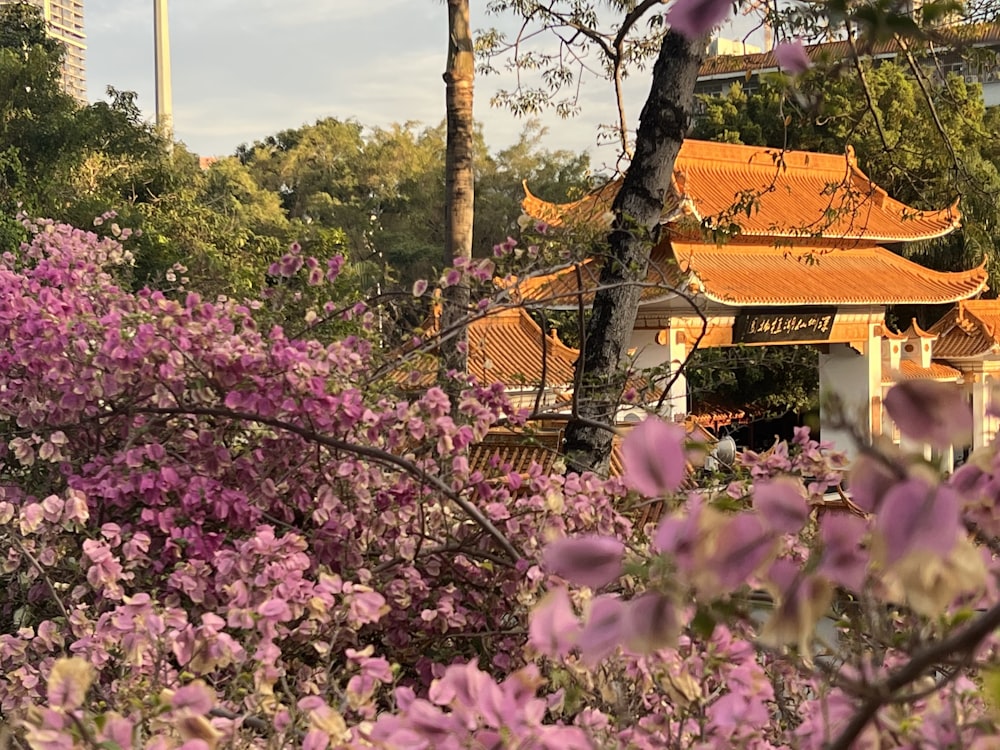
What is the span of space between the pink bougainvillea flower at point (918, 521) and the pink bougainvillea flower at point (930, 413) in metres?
0.03

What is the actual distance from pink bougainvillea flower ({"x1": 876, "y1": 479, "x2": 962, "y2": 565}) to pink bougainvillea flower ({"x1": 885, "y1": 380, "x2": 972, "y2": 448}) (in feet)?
0.11

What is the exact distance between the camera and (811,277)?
10695 millimetres

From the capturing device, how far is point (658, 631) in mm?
427

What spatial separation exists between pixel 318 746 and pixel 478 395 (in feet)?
3.59

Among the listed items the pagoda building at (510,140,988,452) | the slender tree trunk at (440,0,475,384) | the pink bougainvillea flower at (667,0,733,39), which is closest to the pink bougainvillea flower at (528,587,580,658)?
the pink bougainvillea flower at (667,0,733,39)

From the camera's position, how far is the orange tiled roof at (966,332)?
39.8ft

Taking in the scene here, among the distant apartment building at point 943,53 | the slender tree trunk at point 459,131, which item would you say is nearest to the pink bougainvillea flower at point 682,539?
the distant apartment building at point 943,53

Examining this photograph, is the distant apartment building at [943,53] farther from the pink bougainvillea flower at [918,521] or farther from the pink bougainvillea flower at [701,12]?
the pink bougainvillea flower at [918,521]

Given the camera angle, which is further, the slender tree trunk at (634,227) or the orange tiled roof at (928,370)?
the orange tiled roof at (928,370)

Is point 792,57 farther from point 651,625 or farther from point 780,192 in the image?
point 780,192

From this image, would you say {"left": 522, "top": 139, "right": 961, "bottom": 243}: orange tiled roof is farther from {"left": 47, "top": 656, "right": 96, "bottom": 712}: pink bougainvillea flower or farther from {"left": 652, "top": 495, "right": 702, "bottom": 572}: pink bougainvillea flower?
{"left": 652, "top": 495, "right": 702, "bottom": 572}: pink bougainvillea flower

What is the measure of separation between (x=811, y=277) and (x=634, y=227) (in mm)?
8915

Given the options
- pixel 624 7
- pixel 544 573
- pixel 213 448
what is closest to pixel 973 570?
pixel 544 573

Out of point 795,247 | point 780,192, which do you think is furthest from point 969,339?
point 795,247
